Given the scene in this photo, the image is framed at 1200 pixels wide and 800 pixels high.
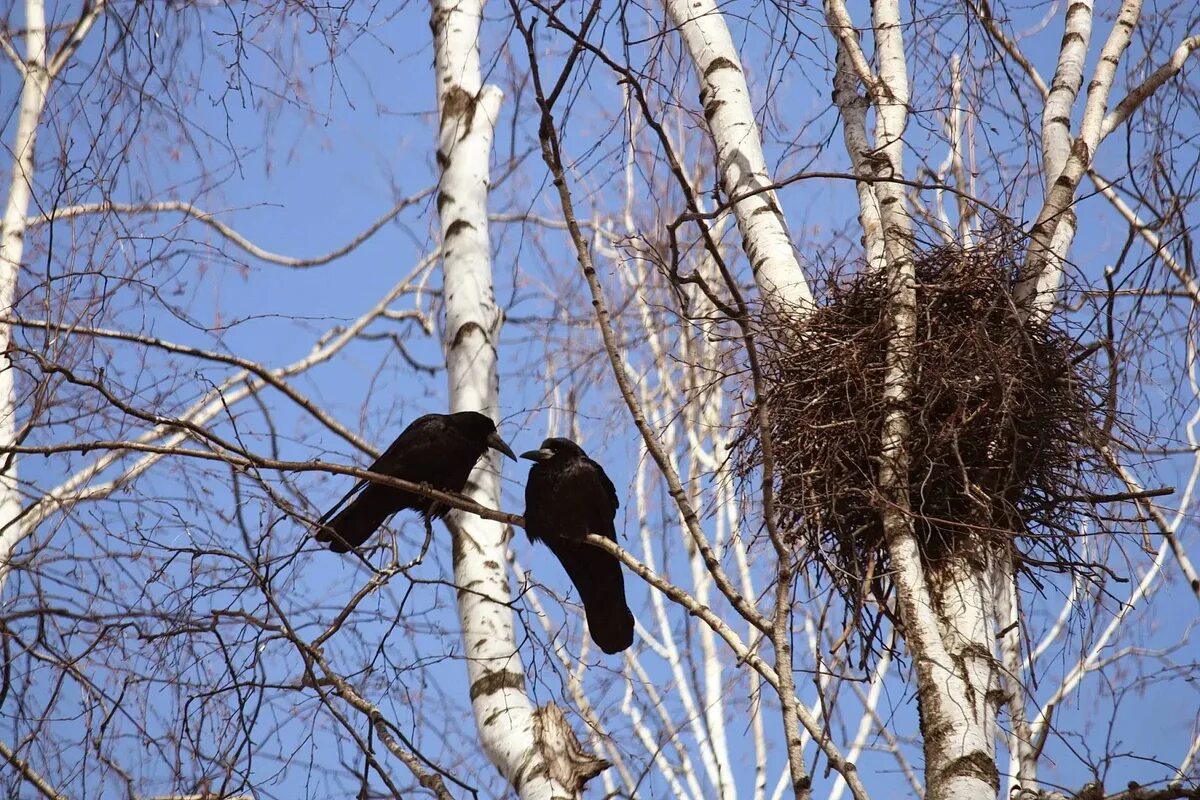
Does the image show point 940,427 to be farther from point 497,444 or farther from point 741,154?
point 497,444

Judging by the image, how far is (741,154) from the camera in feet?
15.3

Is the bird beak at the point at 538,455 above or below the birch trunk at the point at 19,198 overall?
below

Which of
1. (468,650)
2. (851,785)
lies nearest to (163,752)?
(468,650)

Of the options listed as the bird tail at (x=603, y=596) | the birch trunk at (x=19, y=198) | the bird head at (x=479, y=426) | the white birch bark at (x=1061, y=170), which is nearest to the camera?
the white birch bark at (x=1061, y=170)

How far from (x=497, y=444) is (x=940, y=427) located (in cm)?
198

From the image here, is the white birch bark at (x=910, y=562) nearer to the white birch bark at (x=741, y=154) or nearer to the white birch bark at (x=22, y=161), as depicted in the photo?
the white birch bark at (x=741, y=154)

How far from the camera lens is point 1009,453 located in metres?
4.31

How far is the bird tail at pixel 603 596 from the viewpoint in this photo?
529cm

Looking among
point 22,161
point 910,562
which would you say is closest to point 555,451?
point 910,562

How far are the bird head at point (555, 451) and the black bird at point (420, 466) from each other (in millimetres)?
148

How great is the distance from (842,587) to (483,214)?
2.21m

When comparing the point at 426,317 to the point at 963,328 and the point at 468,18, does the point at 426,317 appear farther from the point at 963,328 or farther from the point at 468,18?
the point at 963,328

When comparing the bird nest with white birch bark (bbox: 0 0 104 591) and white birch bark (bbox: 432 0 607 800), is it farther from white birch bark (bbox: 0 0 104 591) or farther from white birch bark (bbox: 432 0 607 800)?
white birch bark (bbox: 0 0 104 591)

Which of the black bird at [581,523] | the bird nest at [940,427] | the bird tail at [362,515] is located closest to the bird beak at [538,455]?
the black bird at [581,523]
